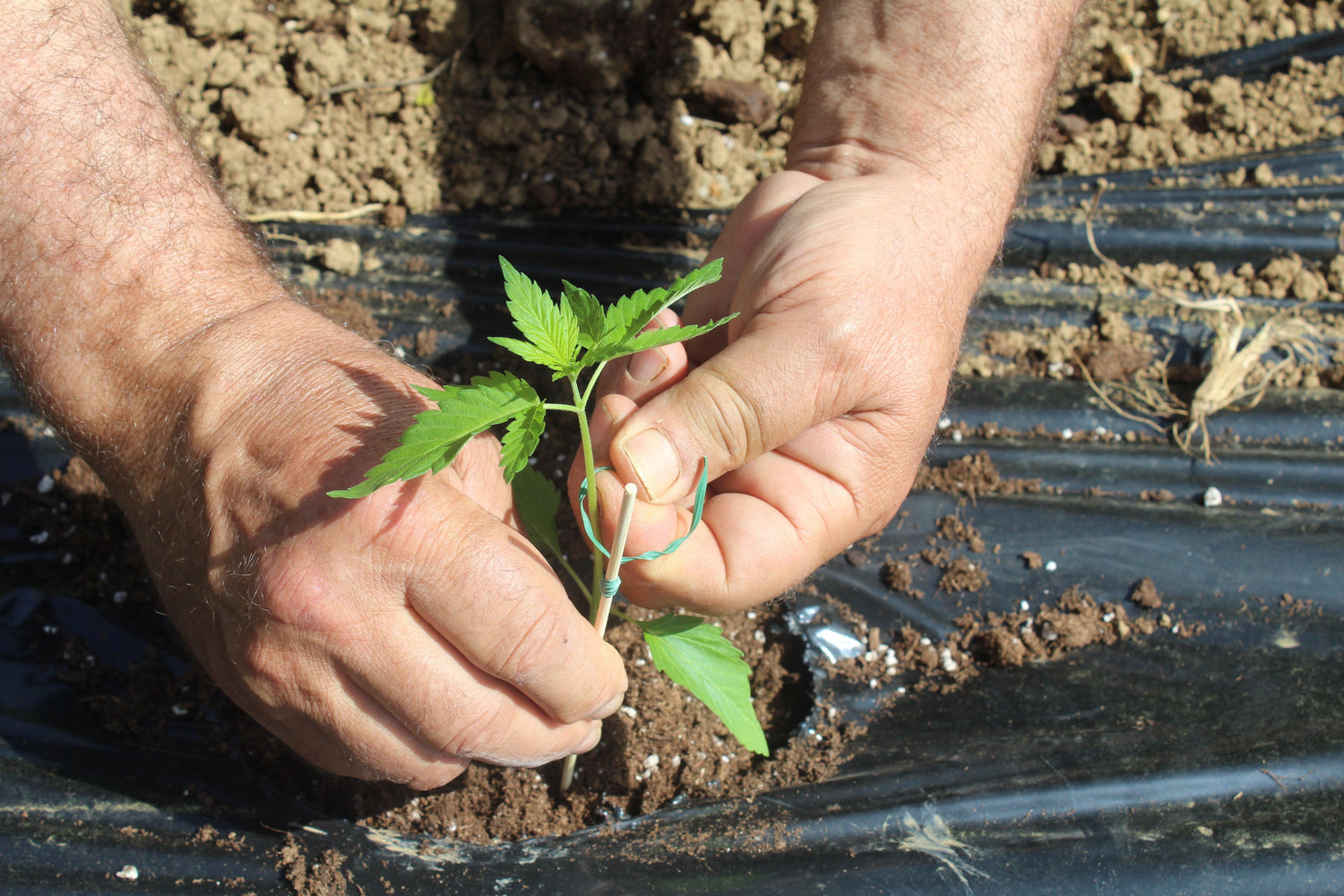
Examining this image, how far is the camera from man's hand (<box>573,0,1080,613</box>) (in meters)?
1.75

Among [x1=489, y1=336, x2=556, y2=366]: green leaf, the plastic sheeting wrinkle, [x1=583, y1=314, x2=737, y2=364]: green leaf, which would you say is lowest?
the plastic sheeting wrinkle

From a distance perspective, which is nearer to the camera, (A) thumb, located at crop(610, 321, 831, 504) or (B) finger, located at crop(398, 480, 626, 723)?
(B) finger, located at crop(398, 480, 626, 723)

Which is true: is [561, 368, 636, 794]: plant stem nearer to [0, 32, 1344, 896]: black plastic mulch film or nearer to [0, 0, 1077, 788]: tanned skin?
[0, 0, 1077, 788]: tanned skin

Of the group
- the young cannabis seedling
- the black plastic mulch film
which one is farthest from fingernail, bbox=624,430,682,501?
the black plastic mulch film

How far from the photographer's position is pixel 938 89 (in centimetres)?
228

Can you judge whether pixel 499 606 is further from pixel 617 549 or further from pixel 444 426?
pixel 444 426

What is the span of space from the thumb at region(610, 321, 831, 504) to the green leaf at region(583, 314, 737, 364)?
0.21m

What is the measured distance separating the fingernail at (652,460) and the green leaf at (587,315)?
8.3 inches

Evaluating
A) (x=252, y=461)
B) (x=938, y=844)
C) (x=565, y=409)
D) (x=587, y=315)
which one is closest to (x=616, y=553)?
(x=565, y=409)

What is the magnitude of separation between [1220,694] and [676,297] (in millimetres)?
1771

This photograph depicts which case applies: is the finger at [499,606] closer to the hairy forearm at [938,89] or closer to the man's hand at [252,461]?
the man's hand at [252,461]

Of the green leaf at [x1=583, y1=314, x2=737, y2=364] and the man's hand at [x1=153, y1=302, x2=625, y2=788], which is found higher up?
the green leaf at [x1=583, y1=314, x2=737, y2=364]

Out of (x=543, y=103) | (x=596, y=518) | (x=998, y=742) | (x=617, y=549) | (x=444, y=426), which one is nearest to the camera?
(x=444, y=426)

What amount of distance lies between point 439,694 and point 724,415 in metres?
0.74
